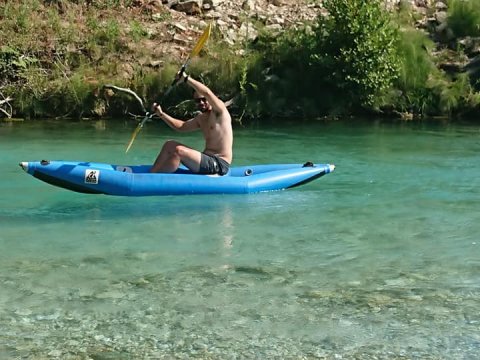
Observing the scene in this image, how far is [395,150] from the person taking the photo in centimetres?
1209

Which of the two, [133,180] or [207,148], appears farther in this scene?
[207,148]

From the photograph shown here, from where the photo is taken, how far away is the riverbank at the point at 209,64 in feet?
51.6

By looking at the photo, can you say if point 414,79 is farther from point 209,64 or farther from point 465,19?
point 209,64

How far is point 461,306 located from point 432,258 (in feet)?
3.76

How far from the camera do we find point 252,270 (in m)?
5.95

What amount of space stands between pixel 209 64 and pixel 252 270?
10.4 metres

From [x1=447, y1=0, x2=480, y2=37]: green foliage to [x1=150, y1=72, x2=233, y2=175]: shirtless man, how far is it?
1071cm

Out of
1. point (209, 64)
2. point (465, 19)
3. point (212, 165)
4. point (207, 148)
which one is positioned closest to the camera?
point (212, 165)

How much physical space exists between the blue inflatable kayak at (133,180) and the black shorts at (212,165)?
65 millimetres

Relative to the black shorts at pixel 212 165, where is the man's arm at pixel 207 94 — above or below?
above

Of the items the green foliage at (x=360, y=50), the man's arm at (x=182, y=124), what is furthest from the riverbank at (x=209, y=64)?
the man's arm at (x=182, y=124)

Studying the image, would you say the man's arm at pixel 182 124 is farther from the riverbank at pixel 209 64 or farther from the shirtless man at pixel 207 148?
the riverbank at pixel 209 64

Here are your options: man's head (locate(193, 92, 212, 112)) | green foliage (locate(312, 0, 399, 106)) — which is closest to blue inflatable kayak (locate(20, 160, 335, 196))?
man's head (locate(193, 92, 212, 112))

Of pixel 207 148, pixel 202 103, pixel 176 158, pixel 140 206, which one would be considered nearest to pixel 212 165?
pixel 207 148
